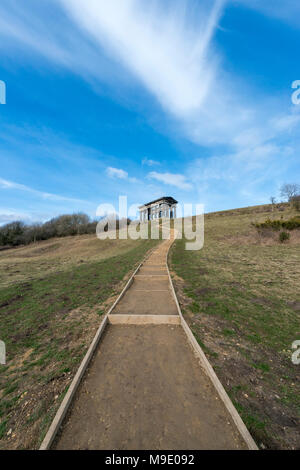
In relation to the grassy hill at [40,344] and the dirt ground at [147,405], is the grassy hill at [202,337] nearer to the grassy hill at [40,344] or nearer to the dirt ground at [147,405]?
the grassy hill at [40,344]

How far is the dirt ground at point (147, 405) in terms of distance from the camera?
101 inches

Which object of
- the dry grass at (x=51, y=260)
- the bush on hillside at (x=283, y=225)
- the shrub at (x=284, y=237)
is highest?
the bush on hillside at (x=283, y=225)

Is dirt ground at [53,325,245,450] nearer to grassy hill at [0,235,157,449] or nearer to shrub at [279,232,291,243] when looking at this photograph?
grassy hill at [0,235,157,449]

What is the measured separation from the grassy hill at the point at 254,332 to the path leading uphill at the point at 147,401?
0.60 m

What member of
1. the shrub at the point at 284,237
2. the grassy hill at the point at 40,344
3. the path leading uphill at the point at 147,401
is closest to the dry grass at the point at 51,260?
the grassy hill at the point at 40,344

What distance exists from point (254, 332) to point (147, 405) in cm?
A: 436

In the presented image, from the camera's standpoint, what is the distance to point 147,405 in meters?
3.13

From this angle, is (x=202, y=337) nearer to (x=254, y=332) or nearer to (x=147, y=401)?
(x=254, y=332)

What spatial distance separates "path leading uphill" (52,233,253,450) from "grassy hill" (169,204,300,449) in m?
0.60

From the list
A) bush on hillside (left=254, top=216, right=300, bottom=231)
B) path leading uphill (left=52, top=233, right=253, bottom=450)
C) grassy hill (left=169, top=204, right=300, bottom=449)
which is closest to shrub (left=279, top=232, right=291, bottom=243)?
bush on hillside (left=254, top=216, right=300, bottom=231)

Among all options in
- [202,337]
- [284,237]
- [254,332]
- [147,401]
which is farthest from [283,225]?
[147,401]

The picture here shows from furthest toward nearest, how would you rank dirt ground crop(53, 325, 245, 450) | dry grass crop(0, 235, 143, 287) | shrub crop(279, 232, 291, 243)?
1. shrub crop(279, 232, 291, 243)
2. dry grass crop(0, 235, 143, 287)
3. dirt ground crop(53, 325, 245, 450)

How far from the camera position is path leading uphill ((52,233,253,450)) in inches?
101

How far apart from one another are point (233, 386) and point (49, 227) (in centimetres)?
6708
